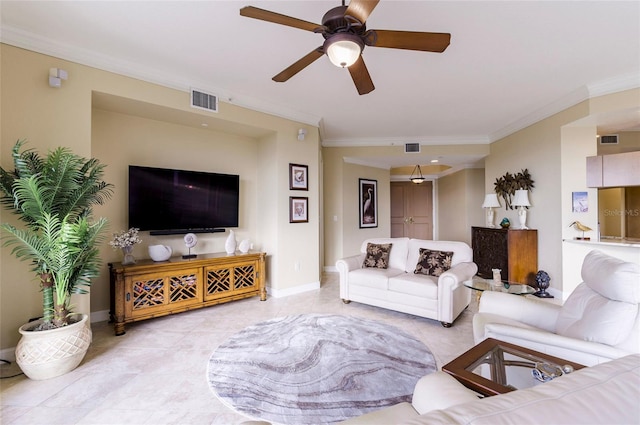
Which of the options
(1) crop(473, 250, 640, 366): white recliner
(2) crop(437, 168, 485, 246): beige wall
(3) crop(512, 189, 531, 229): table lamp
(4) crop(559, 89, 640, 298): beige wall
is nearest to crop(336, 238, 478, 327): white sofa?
(1) crop(473, 250, 640, 366): white recliner

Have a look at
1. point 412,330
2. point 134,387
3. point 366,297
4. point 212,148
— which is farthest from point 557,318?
point 212,148

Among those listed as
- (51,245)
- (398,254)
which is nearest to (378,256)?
(398,254)

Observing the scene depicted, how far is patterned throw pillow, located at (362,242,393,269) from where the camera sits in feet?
12.5

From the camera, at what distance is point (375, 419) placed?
100cm

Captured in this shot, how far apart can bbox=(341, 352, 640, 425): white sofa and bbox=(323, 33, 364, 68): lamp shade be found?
1754mm

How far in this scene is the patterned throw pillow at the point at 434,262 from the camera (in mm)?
3398

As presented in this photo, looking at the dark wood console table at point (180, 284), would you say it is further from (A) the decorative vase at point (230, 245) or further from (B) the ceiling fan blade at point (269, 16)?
(B) the ceiling fan blade at point (269, 16)

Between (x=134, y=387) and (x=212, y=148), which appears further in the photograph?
(x=212, y=148)

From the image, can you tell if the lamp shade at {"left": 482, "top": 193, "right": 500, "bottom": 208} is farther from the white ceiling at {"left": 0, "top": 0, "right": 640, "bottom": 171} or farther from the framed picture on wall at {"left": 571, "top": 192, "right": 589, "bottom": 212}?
the white ceiling at {"left": 0, "top": 0, "right": 640, "bottom": 171}

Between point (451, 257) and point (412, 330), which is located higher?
point (451, 257)

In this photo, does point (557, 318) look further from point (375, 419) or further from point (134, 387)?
point (134, 387)

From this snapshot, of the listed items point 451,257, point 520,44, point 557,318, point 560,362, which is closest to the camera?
point 560,362

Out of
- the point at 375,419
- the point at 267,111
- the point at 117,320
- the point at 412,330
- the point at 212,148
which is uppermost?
the point at 267,111

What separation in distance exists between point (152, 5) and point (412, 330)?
12.1 feet
